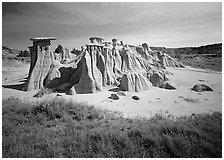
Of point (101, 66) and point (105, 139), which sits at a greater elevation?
point (101, 66)

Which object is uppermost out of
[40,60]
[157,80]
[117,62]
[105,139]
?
[117,62]

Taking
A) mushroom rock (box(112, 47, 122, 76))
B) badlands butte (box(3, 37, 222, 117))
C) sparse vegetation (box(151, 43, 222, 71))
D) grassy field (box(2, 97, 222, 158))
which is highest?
sparse vegetation (box(151, 43, 222, 71))

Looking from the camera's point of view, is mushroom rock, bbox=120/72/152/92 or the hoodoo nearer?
mushroom rock, bbox=120/72/152/92

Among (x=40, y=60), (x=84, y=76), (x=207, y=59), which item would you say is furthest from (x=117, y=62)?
(x=207, y=59)

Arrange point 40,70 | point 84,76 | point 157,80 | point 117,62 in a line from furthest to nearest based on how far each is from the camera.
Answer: point 117,62
point 157,80
point 40,70
point 84,76

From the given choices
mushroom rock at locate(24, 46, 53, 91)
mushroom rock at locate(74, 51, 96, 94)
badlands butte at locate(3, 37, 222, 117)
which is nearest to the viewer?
badlands butte at locate(3, 37, 222, 117)

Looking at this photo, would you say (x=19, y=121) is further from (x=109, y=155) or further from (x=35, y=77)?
(x=35, y=77)

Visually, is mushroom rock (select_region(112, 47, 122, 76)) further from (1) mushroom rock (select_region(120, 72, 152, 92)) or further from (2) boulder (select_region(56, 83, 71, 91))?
(2) boulder (select_region(56, 83, 71, 91))

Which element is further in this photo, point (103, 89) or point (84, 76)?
point (103, 89)

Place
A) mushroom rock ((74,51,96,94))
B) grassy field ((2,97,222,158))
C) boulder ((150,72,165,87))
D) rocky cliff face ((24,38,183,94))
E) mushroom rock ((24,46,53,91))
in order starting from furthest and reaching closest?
boulder ((150,72,165,87)) < mushroom rock ((24,46,53,91)) < rocky cliff face ((24,38,183,94)) < mushroom rock ((74,51,96,94)) < grassy field ((2,97,222,158))

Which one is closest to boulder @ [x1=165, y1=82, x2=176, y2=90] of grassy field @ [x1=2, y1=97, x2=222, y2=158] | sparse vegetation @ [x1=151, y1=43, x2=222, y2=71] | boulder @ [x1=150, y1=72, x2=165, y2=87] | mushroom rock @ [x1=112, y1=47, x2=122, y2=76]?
boulder @ [x1=150, y1=72, x2=165, y2=87]

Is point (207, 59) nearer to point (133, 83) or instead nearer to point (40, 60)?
point (133, 83)

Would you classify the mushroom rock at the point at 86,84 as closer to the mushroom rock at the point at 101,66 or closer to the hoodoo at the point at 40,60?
the mushroom rock at the point at 101,66

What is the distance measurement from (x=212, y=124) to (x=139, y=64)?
590 inches
